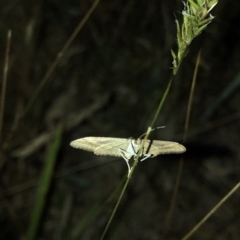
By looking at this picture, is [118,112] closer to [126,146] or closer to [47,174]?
[47,174]

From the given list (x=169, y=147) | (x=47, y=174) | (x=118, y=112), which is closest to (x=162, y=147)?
(x=169, y=147)

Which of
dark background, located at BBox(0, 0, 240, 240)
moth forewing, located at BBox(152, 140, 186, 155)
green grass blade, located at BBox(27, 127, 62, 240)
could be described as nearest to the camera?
moth forewing, located at BBox(152, 140, 186, 155)

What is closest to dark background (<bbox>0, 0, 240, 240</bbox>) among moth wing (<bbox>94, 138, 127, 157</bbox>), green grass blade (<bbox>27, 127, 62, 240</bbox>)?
green grass blade (<bbox>27, 127, 62, 240</bbox>)

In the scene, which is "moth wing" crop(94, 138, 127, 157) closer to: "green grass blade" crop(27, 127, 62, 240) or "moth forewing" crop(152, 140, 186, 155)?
"moth forewing" crop(152, 140, 186, 155)

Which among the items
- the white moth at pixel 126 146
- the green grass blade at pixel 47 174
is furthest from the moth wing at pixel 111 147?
the green grass blade at pixel 47 174

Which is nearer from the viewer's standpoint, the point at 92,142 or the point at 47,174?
the point at 92,142

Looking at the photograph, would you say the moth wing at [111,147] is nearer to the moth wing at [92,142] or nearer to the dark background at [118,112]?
the moth wing at [92,142]
